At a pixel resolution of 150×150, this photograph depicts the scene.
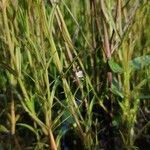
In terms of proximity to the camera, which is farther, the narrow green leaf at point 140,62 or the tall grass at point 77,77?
the narrow green leaf at point 140,62

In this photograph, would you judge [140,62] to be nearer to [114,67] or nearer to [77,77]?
[114,67]

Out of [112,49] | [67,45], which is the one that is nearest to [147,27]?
[112,49]

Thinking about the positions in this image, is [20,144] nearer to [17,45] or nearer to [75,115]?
[75,115]

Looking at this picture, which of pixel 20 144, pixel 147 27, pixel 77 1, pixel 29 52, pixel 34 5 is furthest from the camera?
pixel 77 1

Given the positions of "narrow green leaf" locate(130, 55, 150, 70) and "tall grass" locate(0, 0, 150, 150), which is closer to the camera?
"tall grass" locate(0, 0, 150, 150)

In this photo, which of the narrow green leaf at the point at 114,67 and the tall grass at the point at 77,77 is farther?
the narrow green leaf at the point at 114,67

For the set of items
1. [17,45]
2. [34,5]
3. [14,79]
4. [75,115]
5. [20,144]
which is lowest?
[20,144]

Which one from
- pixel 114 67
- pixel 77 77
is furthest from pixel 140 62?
pixel 77 77

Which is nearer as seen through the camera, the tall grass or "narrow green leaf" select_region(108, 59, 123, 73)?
the tall grass
